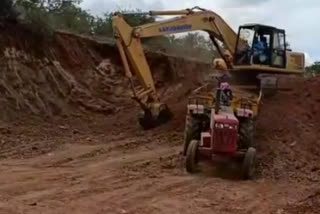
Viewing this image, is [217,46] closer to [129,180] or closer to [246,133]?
[246,133]

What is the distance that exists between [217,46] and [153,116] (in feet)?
11.9

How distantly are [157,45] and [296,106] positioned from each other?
1374 centimetres

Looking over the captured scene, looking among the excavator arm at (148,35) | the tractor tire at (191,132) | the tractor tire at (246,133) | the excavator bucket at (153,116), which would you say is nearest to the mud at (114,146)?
the excavator bucket at (153,116)

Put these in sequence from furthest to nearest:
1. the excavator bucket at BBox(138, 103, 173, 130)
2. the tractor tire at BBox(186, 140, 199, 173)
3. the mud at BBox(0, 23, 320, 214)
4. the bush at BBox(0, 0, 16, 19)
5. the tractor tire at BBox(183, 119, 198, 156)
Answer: the bush at BBox(0, 0, 16, 19) → the excavator bucket at BBox(138, 103, 173, 130) → the tractor tire at BBox(183, 119, 198, 156) → the tractor tire at BBox(186, 140, 199, 173) → the mud at BBox(0, 23, 320, 214)

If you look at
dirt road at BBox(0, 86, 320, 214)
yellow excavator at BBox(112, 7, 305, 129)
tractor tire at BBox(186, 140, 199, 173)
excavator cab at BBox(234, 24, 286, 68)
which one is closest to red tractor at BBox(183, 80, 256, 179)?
tractor tire at BBox(186, 140, 199, 173)

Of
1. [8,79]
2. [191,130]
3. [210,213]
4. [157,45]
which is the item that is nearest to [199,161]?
[191,130]

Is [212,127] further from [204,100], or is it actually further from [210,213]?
[210,213]

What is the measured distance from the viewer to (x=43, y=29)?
80.8 feet

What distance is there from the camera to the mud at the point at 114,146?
38.4ft

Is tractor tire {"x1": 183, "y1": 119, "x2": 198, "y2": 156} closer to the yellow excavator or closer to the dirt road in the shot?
the dirt road

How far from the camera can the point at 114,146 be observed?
1808cm

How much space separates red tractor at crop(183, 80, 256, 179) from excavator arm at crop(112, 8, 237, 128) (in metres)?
4.87

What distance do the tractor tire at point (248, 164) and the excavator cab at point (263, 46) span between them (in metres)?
8.04

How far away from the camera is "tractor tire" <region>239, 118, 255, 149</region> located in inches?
590
